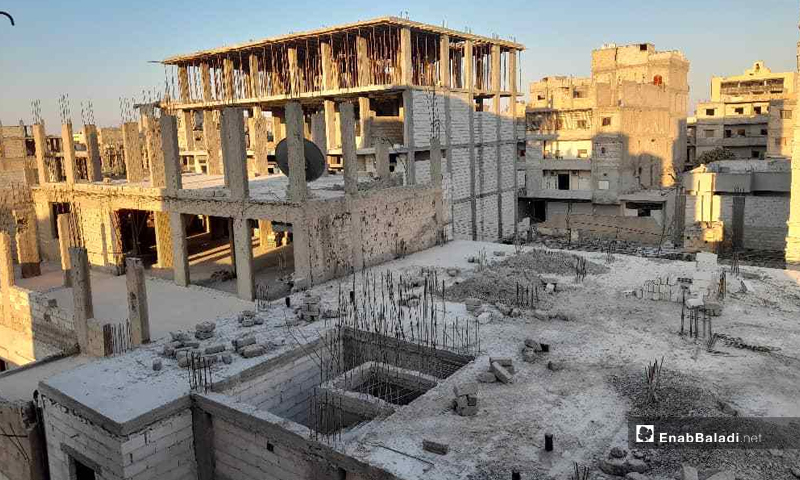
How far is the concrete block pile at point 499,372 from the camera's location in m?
9.95

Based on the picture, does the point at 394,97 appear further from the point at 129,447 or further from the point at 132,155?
the point at 129,447

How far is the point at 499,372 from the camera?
393 inches

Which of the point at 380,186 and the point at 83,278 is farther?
the point at 380,186

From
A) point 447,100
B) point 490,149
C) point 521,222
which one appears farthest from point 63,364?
point 521,222

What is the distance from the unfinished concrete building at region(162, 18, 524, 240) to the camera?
97.4ft

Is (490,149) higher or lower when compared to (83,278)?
higher

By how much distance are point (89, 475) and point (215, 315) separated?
641cm

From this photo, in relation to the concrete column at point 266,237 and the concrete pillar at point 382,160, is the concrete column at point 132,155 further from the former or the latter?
the concrete pillar at point 382,160

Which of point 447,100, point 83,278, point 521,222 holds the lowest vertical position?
point 521,222

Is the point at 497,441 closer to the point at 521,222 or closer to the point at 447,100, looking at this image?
the point at 447,100

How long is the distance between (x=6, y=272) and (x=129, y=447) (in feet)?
43.8

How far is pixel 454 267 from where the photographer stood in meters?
18.4

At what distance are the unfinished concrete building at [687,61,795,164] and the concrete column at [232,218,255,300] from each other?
41659 millimetres

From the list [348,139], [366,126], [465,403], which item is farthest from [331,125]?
[465,403]
